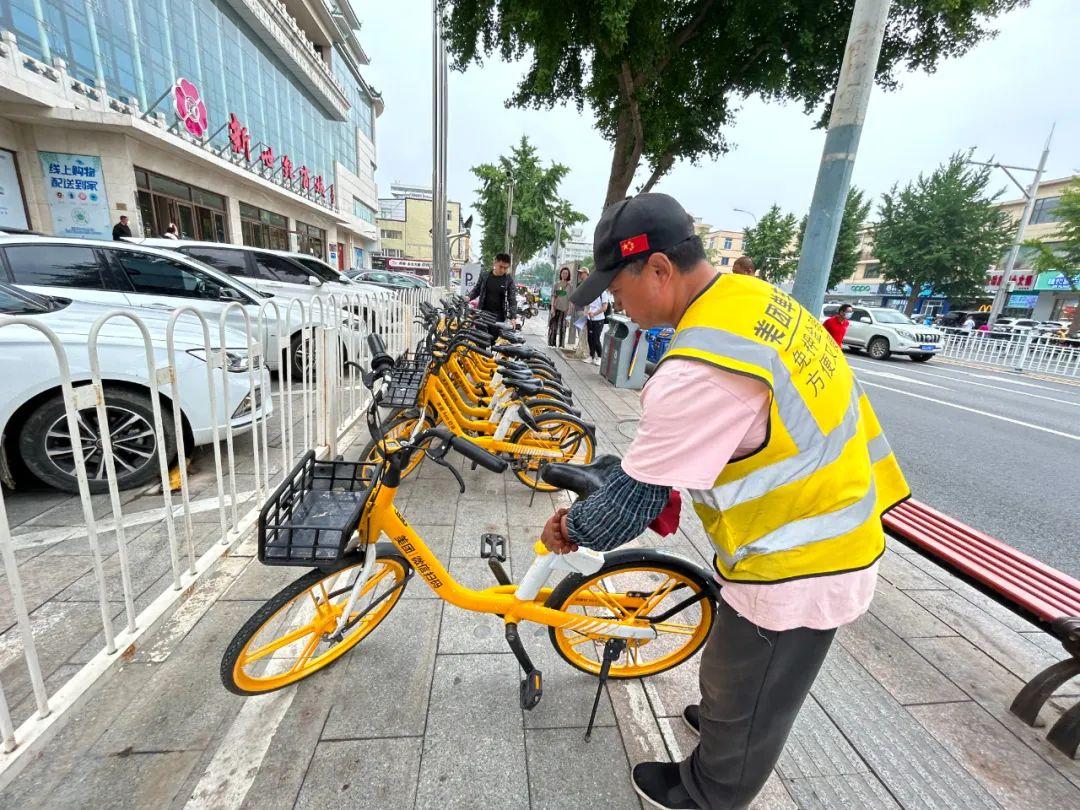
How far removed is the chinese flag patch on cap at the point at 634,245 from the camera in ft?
3.93

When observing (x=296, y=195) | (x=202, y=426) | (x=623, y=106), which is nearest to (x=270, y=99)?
(x=296, y=195)

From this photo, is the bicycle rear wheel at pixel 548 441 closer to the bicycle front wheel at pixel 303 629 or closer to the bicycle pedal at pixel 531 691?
the bicycle front wheel at pixel 303 629

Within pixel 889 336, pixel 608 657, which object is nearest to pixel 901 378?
pixel 889 336

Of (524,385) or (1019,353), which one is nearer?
(524,385)

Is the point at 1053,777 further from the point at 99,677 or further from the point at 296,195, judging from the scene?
the point at 296,195

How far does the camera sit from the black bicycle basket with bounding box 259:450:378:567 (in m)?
1.62

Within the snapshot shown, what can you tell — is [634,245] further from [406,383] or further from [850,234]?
[850,234]

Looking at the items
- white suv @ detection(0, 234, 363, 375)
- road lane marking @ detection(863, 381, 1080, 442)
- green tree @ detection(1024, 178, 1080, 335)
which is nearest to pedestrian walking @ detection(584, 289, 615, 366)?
white suv @ detection(0, 234, 363, 375)

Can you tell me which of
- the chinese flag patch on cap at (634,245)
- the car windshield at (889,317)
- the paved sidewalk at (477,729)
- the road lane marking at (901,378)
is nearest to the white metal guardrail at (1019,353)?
the car windshield at (889,317)

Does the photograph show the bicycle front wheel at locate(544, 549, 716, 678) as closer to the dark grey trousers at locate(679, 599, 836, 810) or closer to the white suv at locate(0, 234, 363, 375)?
the dark grey trousers at locate(679, 599, 836, 810)

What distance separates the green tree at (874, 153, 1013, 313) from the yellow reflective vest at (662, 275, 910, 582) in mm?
33121

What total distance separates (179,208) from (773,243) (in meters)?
34.6

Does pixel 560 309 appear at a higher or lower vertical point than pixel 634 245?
lower

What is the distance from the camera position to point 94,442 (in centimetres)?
297
